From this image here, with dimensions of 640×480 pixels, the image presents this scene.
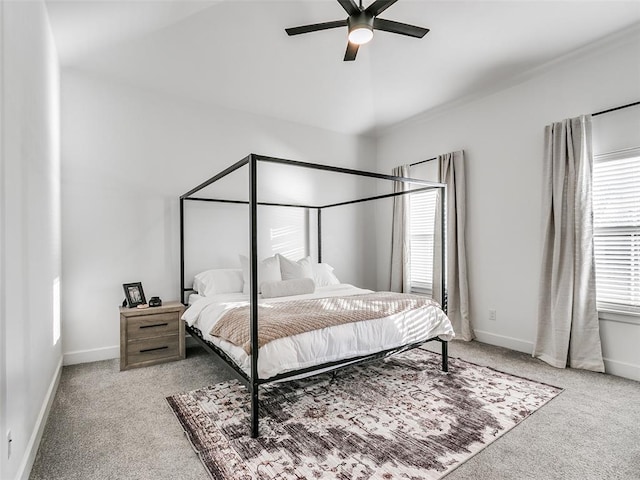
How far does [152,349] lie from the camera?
321 cm

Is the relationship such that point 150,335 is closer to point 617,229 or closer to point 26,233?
point 26,233

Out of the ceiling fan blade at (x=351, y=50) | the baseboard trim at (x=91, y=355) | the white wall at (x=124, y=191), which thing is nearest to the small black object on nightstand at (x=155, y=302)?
the white wall at (x=124, y=191)

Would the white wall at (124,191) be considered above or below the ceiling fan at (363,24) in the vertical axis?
below

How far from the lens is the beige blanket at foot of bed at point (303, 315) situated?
2.15m

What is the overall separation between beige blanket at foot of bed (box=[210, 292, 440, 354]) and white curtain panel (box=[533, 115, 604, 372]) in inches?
48.9

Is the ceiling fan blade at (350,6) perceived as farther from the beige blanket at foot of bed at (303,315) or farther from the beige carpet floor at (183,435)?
the beige carpet floor at (183,435)

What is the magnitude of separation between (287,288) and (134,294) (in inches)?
57.6

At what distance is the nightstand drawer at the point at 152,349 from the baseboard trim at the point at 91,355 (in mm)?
446

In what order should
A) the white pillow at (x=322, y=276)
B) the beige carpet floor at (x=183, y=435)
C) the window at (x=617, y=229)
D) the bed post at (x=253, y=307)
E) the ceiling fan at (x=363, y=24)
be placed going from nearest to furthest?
1. the beige carpet floor at (x=183, y=435)
2. the bed post at (x=253, y=307)
3. the ceiling fan at (x=363, y=24)
4. the window at (x=617, y=229)
5. the white pillow at (x=322, y=276)

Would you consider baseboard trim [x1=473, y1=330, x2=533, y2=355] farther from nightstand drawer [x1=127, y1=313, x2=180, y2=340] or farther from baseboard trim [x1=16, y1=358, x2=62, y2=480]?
baseboard trim [x1=16, y1=358, x2=62, y2=480]

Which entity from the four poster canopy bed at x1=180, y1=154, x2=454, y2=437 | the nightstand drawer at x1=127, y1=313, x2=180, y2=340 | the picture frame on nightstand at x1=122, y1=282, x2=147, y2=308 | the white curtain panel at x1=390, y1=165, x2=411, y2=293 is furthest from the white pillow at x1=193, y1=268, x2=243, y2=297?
the white curtain panel at x1=390, y1=165, x2=411, y2=293

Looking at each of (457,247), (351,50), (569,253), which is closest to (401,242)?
(457,247)

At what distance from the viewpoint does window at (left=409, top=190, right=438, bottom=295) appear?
14.7 ft

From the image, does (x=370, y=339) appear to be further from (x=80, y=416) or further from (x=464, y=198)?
(x=464, y=198)
